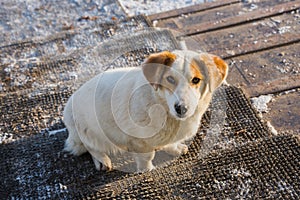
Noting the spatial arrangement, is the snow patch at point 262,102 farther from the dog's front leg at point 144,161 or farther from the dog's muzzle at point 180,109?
the dog's muzzle at point 180,109

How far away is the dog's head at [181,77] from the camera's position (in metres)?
2.29

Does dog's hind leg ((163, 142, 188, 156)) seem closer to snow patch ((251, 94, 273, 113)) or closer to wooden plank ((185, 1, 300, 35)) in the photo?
snow patch ((251, 94, 273, 113))

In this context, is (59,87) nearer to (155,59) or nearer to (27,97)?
(27,97)

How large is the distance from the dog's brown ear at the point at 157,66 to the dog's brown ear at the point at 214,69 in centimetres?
18

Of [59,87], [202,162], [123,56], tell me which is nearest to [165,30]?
[123,56]

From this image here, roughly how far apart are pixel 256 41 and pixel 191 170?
1888 millimetres

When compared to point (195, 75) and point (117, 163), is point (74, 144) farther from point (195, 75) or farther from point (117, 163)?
point (195, 75)

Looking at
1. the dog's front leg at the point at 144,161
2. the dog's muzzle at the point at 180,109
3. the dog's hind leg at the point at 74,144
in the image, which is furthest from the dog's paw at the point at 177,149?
the dog's muzzle at the point at 180,109

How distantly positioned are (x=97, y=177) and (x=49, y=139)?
0.56 meters

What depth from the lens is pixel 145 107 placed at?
8.21ft

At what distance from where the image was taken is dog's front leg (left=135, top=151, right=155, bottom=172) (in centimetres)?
281

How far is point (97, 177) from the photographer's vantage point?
2877 mm

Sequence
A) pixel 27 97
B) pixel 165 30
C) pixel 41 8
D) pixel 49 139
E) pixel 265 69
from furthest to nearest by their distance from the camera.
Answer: pixel 41 8, pixel 165 30, pixel 265 69, pixel 27 97, pixel 49 139

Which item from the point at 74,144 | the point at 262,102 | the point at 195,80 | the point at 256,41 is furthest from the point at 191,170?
the point at 256,41
